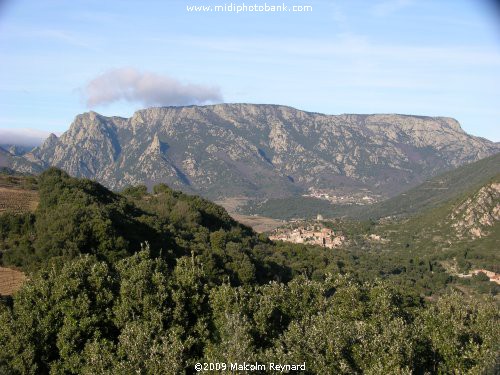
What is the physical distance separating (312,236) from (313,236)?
36cm

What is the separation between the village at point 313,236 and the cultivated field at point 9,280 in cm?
10945

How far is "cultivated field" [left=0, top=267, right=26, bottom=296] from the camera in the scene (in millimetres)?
38281

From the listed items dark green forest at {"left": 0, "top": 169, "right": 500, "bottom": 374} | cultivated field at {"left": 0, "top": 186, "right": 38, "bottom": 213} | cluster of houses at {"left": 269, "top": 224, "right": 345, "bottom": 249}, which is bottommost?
cluster of houses at {"left": 269, "top": 224, "right": 345, "bottom": 249}

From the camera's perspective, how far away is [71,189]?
64.8 meters

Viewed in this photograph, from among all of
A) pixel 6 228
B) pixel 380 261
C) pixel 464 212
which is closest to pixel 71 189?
pixel 6 228

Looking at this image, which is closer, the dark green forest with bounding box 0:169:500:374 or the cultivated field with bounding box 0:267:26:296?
the dark green forest with bounding box 0:169:500:374

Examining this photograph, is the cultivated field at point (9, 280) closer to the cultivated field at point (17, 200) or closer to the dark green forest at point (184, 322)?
the dark green forest at point (184, 322)

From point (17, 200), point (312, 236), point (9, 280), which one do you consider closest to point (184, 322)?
point (9, 280)

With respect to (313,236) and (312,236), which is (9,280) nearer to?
(312,236)

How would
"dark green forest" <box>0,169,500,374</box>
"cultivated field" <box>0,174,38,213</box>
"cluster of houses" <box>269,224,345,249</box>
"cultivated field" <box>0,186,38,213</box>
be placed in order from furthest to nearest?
"cluster of houses" <box>269,224,345,249</box>, "cultivated field" <box>0,174,38,213</box>, "cultivated field" <box>0,186,38,213</box>, "dark green forest" <box>0,169,500,374</box>

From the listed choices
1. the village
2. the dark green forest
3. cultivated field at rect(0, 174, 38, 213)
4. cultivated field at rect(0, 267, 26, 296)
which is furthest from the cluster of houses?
cultivated field at rect(0, 267, 26, 296)

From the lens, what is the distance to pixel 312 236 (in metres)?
159

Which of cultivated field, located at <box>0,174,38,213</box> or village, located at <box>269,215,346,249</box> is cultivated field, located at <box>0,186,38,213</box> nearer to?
cultivated field, located at <box>0,174,38,213</box>

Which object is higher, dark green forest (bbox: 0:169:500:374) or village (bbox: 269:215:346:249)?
dark green forest (bbox: 0:169:500:374)
